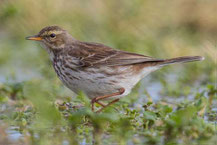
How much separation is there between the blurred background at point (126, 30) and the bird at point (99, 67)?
2.10 meters

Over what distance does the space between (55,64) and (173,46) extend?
16.1ft

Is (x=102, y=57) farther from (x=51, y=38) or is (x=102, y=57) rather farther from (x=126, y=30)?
(x=126, y=30)

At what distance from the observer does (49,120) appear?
564 cm

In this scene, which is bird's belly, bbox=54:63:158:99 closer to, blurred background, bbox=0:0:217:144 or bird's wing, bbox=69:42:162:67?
bird's wing, bbox=69:42:162:67

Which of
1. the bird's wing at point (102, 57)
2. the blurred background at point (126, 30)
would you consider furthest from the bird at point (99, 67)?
the blurred background at point (126, 30)

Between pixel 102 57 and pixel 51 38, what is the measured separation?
106 cm

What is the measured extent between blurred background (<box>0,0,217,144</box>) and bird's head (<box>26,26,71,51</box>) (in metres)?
1.71

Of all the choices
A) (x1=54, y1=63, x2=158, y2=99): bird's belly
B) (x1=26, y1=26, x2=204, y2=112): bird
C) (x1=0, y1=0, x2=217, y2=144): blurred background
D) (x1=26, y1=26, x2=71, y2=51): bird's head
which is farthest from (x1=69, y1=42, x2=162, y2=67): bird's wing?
(x1=0, y1=0, x2=217, y2=144): blurred background


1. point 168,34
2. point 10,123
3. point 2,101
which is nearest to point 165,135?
point 10,123

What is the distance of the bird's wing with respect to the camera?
7203 millimetres

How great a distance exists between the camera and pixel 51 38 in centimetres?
788

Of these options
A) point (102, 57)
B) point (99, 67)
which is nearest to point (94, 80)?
point (99, 67)

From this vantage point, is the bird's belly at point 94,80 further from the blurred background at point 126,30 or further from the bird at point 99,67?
the blurred background at point 126,30

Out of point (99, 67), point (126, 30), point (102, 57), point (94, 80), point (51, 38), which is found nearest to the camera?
point (94, 80)
